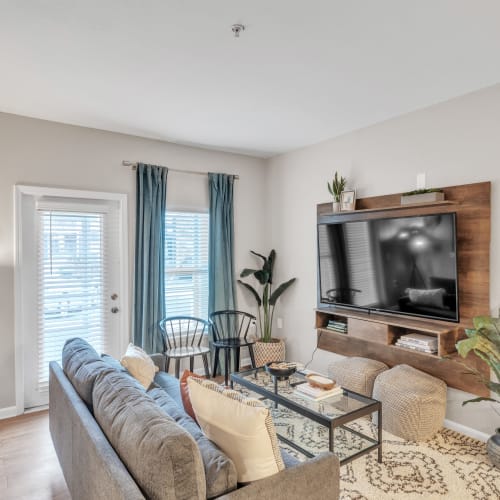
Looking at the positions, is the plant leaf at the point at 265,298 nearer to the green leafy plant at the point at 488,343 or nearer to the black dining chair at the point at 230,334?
the black dining chair at the point at 230,334

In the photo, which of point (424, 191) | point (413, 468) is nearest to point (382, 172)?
point (424, 191)

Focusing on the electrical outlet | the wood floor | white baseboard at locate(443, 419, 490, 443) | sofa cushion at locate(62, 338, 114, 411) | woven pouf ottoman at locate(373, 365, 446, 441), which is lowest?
the wood floor

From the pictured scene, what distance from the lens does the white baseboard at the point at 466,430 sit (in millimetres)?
2945

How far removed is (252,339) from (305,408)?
2.17 m

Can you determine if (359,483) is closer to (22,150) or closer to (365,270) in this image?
(365,270)

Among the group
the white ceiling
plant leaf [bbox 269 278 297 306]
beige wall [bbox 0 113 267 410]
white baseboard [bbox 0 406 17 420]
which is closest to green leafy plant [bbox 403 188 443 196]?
the white ceiling

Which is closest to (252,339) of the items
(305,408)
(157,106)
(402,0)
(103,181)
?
(305,408)

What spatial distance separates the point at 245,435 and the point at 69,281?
288 centimetres

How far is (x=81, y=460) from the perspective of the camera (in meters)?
1.78

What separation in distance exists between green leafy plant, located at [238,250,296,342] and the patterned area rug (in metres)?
1.66

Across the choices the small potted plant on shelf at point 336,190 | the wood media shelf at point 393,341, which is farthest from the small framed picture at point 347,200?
the wood media shelf at point 393,341

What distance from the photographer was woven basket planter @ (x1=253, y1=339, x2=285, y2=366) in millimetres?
4531

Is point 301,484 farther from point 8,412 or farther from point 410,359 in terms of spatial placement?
point 8,412

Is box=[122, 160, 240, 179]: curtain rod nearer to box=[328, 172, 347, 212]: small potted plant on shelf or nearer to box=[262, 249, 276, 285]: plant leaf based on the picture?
box=[262, 249, 276, 285]: plant leaf
